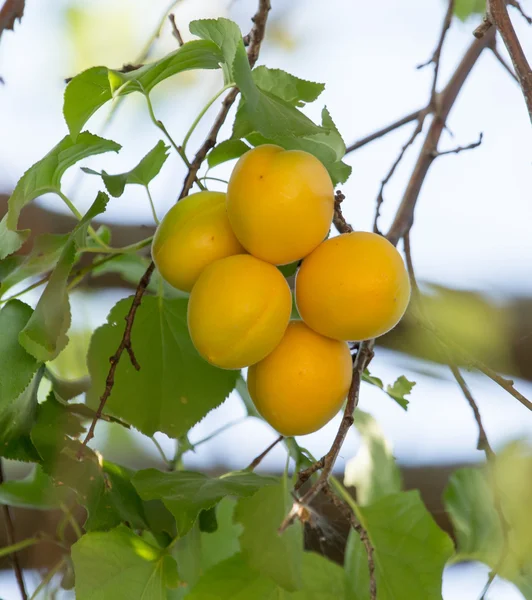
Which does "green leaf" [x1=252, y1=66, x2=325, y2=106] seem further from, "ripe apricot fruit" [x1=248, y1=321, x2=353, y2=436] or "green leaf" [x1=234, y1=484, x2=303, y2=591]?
"green leaf" [x1=234, y1=484, x2=303, y2=591]

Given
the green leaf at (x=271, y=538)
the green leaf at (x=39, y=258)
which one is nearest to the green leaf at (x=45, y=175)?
the green leaf at (x=39, y=258)

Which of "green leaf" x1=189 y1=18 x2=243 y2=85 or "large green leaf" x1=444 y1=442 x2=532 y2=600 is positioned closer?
"green leaf" x1=189 y1=18 x2=243 y2=85

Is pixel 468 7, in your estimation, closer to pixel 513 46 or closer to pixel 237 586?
pixel 513 46

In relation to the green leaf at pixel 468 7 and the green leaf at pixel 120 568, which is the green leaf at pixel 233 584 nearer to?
the green leaf at pixel 120 568

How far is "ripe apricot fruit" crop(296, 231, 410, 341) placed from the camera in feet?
1.54

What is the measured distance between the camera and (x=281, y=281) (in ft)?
1.60

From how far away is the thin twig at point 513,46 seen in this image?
1.60 feet

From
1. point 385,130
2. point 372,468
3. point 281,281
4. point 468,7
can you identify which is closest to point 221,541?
point 372,468

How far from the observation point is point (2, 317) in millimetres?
547

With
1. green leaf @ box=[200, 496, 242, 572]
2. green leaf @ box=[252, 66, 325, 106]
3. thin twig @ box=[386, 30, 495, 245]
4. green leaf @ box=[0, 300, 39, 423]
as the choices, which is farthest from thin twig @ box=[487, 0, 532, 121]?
green leaf @ box=[200, 496, 242, 572]

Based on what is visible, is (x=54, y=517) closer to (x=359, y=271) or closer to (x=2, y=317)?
(x=2, y=317)

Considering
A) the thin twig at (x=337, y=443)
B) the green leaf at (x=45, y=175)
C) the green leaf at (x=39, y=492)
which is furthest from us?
the green leaf at (x=39, y=492)

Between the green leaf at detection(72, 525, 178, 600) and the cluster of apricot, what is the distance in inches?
6.7

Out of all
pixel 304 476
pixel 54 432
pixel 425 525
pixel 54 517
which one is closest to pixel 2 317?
pixel 54 432
